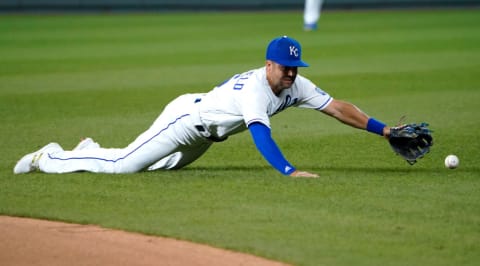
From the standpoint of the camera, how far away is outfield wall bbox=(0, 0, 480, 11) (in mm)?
31250

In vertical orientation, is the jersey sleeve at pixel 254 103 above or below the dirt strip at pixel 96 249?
above

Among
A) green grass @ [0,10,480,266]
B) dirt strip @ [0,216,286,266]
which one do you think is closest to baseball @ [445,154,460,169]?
green grass @ [0,10,480,266]

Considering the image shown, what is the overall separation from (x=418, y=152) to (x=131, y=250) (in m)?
2.87

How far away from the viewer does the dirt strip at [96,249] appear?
524 cm

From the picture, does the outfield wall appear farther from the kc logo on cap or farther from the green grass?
the kc logo on cap

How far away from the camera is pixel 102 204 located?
6.60 meters

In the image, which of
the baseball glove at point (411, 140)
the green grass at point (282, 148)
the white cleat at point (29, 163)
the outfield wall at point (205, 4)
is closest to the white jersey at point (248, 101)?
the green grass at point (282, 148)

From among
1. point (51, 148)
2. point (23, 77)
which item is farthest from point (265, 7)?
point (51, 148)

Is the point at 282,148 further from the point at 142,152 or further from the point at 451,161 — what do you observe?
the point at 142,152

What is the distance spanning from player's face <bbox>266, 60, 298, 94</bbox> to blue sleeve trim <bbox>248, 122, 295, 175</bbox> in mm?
341

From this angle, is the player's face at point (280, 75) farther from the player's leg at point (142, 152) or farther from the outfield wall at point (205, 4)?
the outfield wall at point (205, 4)

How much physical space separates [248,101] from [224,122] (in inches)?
12.2

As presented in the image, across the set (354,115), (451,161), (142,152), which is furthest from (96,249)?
(451,161)

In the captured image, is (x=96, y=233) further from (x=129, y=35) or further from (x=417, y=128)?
(x=129, y=35)
